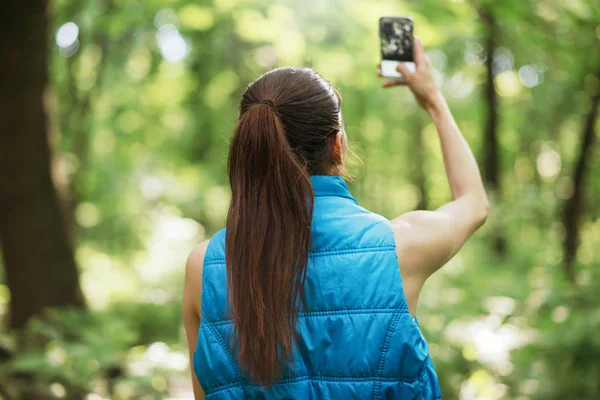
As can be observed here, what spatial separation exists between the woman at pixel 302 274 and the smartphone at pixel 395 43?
601 mm

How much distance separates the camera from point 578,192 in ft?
24.9

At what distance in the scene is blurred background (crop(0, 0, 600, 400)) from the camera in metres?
4.28

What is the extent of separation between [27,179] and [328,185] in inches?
182

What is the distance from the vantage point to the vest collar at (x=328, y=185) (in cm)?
163

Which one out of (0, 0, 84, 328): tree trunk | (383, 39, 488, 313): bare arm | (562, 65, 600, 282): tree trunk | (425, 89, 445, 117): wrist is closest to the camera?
(383, 39, 488, 313): bare arm

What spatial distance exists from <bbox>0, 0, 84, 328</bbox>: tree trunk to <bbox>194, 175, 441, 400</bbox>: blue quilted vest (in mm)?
4515

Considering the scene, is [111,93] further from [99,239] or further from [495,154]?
[495,154]

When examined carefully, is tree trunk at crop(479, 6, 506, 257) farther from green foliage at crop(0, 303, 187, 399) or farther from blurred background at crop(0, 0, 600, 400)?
green foliage at crop(0, 303, 187, 399)

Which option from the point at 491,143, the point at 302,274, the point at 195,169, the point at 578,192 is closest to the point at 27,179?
the point at 302,274

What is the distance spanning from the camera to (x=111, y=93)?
11.0 m

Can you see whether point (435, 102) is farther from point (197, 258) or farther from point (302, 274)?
point (197, 258)

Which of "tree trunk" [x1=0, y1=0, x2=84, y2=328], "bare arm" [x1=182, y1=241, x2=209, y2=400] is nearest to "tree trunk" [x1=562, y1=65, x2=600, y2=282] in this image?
"tree trunk" [x1=0, y1=0, x2=84, y2=328]

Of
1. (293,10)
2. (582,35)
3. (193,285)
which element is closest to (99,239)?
(293,10)

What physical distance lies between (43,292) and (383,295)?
497cm
